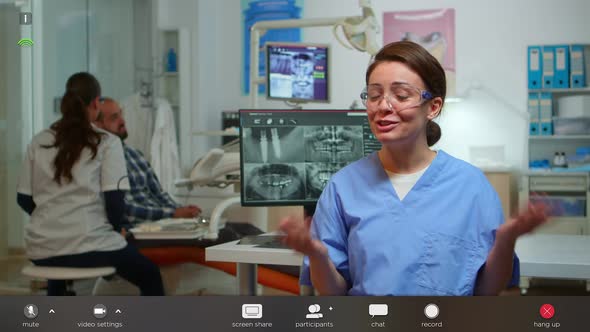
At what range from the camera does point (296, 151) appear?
4.30 feet

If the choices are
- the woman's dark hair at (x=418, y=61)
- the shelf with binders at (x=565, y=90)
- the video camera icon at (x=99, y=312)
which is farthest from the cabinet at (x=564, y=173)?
the video camera icon at (x=99, y=312)

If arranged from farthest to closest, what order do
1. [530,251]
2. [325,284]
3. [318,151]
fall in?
[318,151]
[530,251]
[325,284]

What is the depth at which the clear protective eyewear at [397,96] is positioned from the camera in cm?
85

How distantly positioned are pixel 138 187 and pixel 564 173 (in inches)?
22.4

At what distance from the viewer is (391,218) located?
34.7 inches

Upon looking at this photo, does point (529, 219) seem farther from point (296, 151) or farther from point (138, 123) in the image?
point (296, 151)

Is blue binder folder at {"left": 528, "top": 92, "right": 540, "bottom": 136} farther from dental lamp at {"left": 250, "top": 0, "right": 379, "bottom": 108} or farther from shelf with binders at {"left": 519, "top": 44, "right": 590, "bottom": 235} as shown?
dental lamp at {"left": 250, "top": 0, "right": 379, "bottom": 108}

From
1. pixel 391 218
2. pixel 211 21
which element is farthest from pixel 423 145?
pixel 211 21

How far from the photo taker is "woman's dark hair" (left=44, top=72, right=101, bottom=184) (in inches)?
31.3

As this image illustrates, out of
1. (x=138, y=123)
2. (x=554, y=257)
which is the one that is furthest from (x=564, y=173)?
(x=138, y=123)

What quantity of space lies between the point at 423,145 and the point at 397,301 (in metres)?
0.27

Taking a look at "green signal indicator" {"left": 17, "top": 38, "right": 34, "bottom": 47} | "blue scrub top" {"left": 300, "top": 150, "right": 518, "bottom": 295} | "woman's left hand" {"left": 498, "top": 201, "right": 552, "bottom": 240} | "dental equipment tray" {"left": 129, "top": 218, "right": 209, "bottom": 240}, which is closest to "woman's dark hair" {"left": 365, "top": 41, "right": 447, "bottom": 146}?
"blue scrub top" {"left": 300, "top": 150, "right": 518, "bottom": 295}

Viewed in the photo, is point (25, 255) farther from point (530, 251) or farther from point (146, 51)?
point (530, 251)

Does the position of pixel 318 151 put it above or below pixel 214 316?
above
